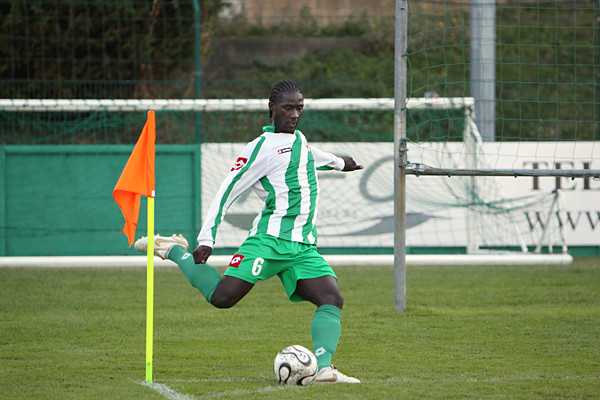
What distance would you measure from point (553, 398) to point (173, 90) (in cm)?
1161

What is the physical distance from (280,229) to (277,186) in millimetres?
266

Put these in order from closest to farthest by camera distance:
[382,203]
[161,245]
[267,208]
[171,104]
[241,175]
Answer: [241,175] < [267,208] < [161,245] < [171,104] < [382,203]

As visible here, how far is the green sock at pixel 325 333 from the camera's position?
4.55m

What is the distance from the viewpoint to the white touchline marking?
4.20 m

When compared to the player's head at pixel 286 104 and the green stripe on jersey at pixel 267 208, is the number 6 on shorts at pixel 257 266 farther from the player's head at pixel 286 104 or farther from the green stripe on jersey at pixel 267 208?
the player's head at pixel 286 104

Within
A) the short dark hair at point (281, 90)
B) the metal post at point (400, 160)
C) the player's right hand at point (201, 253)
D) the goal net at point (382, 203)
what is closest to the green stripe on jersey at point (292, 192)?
the short dark hair at point (281, 90)

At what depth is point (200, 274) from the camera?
4840 mm

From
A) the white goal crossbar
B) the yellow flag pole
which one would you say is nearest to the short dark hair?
the yellow flag pole

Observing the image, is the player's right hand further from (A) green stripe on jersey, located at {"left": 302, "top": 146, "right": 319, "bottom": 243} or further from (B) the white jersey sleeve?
(A) green stripe on jersey, located at {"left": 302, "top": 146, "right": 319, "bottom": 243}

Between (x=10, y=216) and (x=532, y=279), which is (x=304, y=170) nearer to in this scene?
(x=532, y=279)

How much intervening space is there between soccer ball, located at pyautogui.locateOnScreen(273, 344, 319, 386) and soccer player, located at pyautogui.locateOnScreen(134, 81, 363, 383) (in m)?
0.10

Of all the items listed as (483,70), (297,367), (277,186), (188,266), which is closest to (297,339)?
(188,266)

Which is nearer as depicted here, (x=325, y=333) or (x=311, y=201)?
(x=325, y=333)

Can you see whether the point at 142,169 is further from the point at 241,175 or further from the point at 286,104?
the point at 286,104
